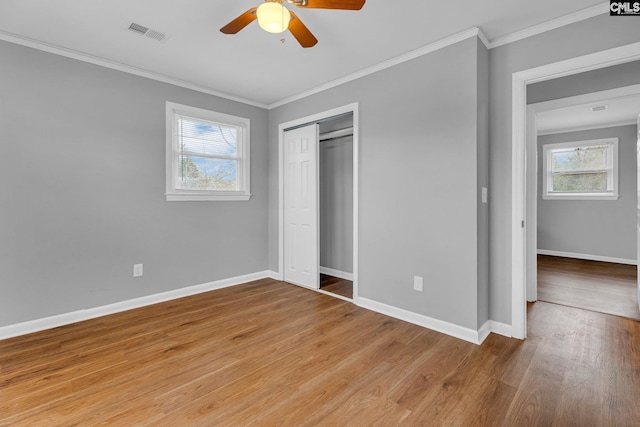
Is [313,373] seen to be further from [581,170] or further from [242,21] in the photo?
[581,170]

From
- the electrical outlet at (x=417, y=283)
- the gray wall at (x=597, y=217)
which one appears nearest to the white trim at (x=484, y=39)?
the electrical outlet at (x=417, y=283)

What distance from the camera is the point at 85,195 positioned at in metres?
3.05

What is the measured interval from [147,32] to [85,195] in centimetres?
166

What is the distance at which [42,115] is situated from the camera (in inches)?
111

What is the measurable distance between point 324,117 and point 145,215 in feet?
7.82

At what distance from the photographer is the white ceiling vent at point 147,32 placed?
8.37 feet

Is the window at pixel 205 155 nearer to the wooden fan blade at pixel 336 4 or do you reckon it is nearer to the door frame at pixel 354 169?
the door frame at pixel 354 169

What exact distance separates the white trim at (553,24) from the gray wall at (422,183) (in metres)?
0.34

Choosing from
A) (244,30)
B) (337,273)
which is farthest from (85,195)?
(337,273)

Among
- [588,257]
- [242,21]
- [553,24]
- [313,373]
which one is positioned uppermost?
[553,24]

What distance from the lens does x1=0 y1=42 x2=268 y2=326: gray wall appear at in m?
2.71

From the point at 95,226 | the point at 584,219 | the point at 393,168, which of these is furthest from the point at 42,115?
the point at 584,219

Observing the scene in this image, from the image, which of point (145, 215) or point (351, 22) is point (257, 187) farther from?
point (351, 22)

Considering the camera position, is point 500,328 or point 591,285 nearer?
point 500,328
